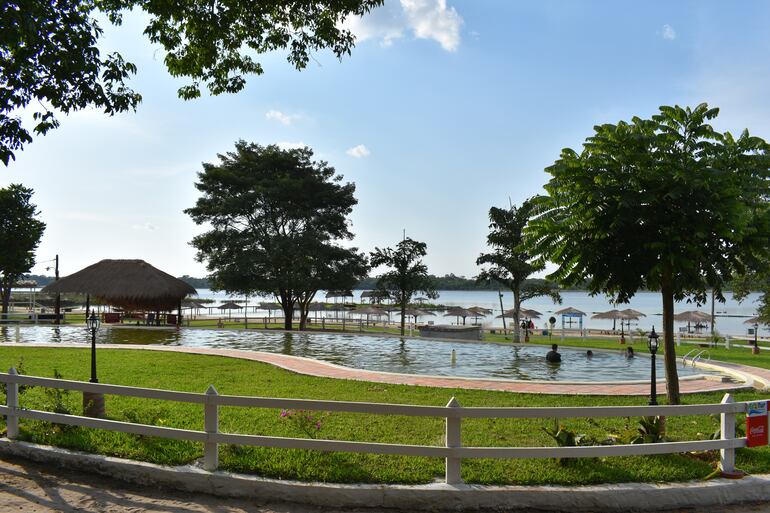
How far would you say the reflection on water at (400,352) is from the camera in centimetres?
1611

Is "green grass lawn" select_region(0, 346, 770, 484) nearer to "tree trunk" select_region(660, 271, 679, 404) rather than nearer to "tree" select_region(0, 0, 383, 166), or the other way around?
Answer: "tree trunk" select_region(660, 271, 679, 404)

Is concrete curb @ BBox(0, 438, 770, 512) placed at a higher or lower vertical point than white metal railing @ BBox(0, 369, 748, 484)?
lower

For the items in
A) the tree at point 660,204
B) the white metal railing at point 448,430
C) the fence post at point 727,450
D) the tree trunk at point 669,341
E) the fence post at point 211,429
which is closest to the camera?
the white metal railing at point 448,430

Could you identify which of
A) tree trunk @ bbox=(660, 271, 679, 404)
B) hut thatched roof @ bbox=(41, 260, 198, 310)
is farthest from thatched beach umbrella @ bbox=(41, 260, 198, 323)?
tree trunk @ bbox=(660, 271, 679, 404)

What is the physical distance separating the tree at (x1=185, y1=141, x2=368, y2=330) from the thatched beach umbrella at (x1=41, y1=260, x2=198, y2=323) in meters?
4.06

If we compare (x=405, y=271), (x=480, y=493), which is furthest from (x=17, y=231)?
(x=480, y=493)

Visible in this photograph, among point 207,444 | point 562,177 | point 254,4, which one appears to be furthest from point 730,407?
point 254,4

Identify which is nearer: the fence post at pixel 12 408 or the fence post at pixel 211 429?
the fence post at pixel 211 429

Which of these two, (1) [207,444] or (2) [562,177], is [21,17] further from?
(2) [562,177]

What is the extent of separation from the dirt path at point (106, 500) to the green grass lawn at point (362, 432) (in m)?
0.44

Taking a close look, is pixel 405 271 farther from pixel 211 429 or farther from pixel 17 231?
pixel 17 231

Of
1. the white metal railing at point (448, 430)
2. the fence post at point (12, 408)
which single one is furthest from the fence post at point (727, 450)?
the fence post at point (12, 408)

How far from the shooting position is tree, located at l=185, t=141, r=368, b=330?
1282 inches

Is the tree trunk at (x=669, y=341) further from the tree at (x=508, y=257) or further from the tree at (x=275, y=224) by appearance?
the tree at (x=275, y=224)
